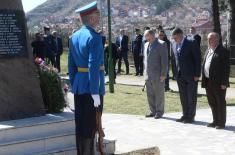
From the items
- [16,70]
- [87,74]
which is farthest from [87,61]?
[16,70]

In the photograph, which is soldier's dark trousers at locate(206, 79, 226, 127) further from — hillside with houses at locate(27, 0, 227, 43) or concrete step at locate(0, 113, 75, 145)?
hillside with houses at locate(27, 0, 227, 43)

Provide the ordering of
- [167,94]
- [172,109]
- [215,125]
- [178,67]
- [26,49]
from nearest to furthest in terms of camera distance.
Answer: [26,49] → [215,125] → [178,67] → [172,109] → [167,94]

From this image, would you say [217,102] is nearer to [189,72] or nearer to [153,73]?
[189,72]

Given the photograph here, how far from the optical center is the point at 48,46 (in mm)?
23641

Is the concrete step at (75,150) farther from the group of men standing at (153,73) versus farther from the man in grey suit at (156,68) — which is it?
the man in grey suit at (156,68)

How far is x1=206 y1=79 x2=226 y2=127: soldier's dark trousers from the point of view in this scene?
1043 cm

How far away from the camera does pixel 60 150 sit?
300 inches

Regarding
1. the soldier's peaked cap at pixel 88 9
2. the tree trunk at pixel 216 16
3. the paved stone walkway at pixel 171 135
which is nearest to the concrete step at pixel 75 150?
the paved stone walkway at pixel 171 135

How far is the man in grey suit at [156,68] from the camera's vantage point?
37.9 ft

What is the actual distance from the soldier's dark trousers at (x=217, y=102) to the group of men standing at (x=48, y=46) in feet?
40.8

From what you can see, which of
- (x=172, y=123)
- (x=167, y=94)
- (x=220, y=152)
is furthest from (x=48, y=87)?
(x=167, y=94)

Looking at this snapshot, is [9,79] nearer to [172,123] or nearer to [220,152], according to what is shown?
[220,152]

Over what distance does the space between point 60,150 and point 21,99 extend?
3.14ft

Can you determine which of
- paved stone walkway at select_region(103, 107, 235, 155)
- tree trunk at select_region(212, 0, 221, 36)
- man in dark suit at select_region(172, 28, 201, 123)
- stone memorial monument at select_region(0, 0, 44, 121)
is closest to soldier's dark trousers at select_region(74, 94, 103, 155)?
stone memorial monument at select_region(0, 0, 44, 121)
